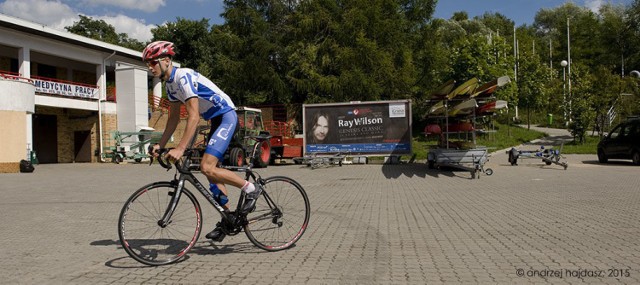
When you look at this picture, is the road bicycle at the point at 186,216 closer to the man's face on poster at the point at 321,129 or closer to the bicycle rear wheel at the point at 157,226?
the bicycle rear wheel at the point at 157,226

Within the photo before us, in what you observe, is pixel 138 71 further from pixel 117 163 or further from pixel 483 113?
pixel 483 113

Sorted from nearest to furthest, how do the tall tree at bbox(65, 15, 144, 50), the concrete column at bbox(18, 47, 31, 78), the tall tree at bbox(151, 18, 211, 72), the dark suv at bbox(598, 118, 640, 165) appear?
the dark suv at bbox(598, 118, 640, 165) → the concrete column at bbox(18, 47, 31, 78) → the tall tree at bbox(151, 18, 211, 72) → the tall tree at bbox(65, 15, 144, 50)

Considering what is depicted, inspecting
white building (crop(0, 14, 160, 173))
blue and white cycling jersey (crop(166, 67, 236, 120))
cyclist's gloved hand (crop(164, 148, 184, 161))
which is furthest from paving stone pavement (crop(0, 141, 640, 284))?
white building (crop(0, 14, 160, 173))

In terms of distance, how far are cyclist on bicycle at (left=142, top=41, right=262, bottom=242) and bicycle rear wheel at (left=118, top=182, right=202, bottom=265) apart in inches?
11.3

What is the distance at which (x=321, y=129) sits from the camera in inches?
920

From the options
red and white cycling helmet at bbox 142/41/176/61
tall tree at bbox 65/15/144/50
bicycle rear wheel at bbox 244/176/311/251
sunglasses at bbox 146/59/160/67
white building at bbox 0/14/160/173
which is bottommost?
bicycle rear wheel at bbox 244/176/311/251

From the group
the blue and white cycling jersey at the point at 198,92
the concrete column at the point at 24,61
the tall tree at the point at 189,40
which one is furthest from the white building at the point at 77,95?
the blue and white cycling jersey at the point at 198,92

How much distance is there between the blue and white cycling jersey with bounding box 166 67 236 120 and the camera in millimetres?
4949

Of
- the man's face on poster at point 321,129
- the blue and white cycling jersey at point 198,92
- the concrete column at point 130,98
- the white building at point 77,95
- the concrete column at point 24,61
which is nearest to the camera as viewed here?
the blue and white cycling jersey at point 198,92

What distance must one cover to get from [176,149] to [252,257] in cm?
136

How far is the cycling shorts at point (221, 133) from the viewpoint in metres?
4.99

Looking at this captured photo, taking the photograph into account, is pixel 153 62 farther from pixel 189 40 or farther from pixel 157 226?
pixel 189 40

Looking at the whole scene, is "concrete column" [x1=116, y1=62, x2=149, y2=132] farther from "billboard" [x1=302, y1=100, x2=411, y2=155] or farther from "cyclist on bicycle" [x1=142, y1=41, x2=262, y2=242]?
"cyclist on bicycle" [x1=142, y1=41, x2=262, y2=242]

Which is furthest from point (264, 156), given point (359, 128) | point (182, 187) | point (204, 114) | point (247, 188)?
point (182, 187)
